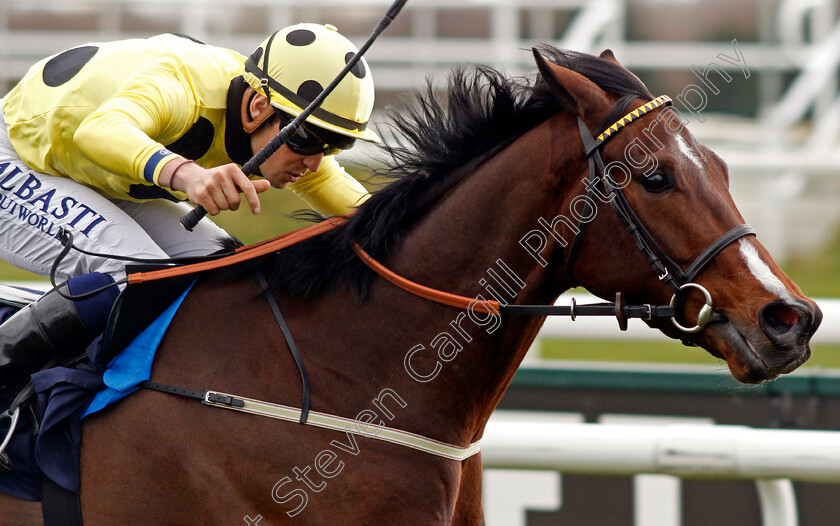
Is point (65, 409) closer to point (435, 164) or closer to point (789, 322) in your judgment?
point (435, 164)

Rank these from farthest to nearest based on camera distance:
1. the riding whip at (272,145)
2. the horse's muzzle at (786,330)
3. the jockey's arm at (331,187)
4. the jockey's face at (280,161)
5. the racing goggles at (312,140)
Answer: the jockey's arm at (331,187) → the jockey's face at (280,161) → the racing goggles at (312,140) → the riding whip at (272,145) → the horse's muzzle at (786,330)

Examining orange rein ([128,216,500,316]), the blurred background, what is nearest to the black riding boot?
orange rein ([128,216,500,316])

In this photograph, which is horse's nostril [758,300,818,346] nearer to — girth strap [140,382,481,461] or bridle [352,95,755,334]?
bridle [352,95,755,334]

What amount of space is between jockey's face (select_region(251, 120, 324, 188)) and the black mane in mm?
357

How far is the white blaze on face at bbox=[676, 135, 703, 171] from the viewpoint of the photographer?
2258 mm

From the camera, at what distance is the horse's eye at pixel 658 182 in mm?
2252

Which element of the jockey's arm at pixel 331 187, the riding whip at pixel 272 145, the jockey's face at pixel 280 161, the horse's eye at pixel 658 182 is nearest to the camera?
the horse's eye at pixel 658 182

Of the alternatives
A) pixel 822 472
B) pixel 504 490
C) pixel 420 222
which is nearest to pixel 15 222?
pixel 420 222

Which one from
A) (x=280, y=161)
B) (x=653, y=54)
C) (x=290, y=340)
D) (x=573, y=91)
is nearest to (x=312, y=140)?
(x=280, y=161)

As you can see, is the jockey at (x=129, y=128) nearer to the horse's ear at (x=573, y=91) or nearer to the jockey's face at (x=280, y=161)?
the jockey's face at (x=280, y=161)

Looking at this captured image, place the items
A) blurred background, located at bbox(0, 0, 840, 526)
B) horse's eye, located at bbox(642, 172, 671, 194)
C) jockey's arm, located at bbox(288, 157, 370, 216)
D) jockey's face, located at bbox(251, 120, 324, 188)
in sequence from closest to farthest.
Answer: horse's eye, located at bbox(642, 172, 671, 194) → jockey's face, located at bbox(251, 120, 324, 188) → jockey's arm, located at bbox(288, 157, 370, 216) → blurred background, located at bbox(0, 0, 840, 526)

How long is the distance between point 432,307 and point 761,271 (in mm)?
781

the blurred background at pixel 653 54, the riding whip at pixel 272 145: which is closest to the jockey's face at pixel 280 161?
the riding whip at pixel 272 145

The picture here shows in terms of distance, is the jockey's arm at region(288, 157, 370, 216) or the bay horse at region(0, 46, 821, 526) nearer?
the bay horse at region(0, 46, 821, 526)
